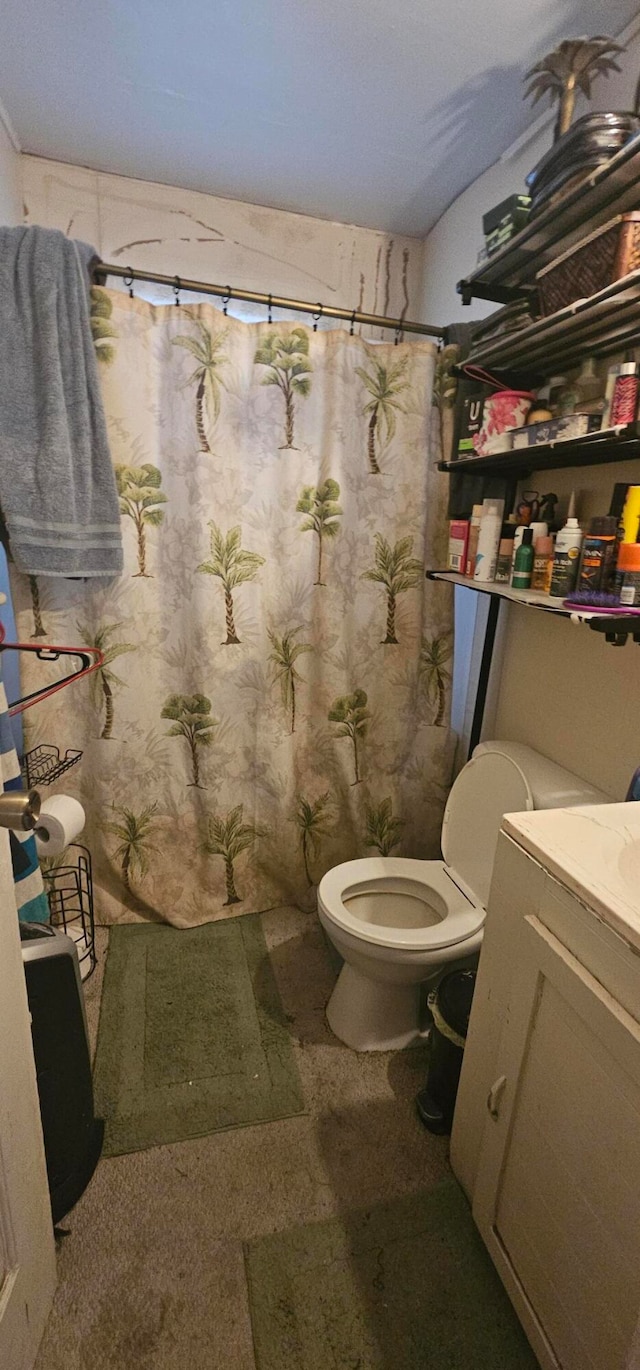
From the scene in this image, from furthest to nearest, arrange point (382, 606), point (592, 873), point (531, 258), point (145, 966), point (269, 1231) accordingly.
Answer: point (382, 606) → point (145, 966) → point (531, 258) → point (269, 1231) → point (592, 873)

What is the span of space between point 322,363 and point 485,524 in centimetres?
68

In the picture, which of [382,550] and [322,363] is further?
[382,550]

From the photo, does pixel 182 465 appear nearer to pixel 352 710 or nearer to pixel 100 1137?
pixel 352 710

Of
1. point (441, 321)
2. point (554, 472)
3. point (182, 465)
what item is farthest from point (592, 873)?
point (441, 321)

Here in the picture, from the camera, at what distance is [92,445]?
1462 millimetres

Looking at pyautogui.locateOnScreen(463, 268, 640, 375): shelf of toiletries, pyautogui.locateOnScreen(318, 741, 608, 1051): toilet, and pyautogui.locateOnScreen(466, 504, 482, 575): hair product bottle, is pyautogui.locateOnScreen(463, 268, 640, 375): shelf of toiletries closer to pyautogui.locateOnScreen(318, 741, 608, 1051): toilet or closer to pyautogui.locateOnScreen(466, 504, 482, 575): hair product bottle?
pyautogui.locateOnScreen(466, 504, 482, 575): hair product bottle

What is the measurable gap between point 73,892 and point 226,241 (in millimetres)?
2058

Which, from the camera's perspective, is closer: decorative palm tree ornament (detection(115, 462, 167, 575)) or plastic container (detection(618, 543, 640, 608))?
plastic container (detection(618, 543, 640, 608))

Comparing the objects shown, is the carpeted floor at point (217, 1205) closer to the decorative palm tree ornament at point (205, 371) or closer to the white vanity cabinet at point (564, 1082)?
the white vanity cabinet at point (564, 1082)

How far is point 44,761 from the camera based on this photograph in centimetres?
166

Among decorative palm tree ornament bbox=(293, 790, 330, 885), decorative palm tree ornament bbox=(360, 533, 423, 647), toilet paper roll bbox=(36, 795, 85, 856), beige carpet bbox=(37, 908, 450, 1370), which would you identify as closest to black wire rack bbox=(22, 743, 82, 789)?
toilet paper roll bbox=(36, 795, 85, 856)

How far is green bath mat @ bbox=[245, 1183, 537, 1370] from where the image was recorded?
0.95 m

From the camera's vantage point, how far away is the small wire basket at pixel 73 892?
1.75 m

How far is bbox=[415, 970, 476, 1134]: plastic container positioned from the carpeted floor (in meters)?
0.05
